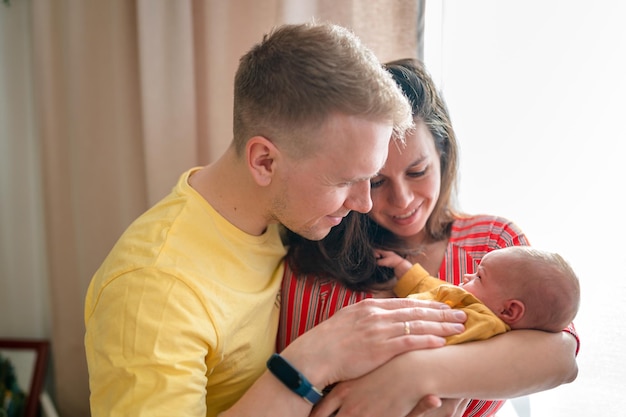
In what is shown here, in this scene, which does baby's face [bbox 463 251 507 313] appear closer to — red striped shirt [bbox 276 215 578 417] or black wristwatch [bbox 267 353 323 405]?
red striped shirt [bbox 276 215 578 417]

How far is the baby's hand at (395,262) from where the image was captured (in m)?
1.64

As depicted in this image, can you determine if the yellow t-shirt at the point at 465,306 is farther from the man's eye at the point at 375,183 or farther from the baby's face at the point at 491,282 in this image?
the man's eye at the point at 375,183

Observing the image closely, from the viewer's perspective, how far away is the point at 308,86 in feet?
4.11

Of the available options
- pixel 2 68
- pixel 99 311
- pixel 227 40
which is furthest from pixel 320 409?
pixel 2 68

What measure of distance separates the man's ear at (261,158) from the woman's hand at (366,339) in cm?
36

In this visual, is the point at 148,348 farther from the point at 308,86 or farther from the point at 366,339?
the point at 308,86

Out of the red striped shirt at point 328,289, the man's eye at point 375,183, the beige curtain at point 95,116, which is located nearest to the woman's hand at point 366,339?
the red striped shirt at point 328,289

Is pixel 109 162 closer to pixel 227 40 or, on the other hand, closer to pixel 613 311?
pixel 227 40

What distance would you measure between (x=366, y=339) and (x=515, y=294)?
1.14ft

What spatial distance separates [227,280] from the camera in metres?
1.38

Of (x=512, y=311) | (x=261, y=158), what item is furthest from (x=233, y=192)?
(x=512, y=311)

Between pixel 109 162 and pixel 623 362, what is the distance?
177 cm

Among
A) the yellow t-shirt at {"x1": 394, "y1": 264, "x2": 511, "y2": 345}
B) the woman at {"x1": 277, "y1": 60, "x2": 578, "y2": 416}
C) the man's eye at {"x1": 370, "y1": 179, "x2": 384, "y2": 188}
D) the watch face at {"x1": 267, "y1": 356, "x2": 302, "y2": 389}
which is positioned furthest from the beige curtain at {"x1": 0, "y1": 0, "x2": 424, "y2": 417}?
the watch face at {"x1": 267, "y1": 356, "x2": 302, "y2": 389}

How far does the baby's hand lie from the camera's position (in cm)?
164
